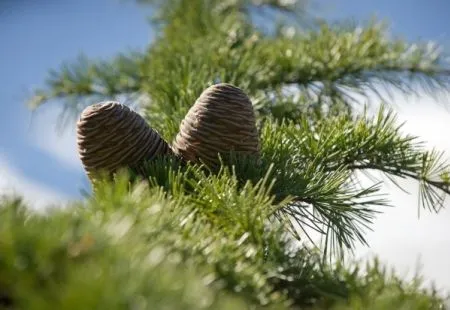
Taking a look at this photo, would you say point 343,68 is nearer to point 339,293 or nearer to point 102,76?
point 102,76

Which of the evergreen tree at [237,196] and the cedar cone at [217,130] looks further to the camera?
the cedar cone at [217,130]

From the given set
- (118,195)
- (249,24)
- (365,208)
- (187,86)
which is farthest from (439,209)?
(249,24)

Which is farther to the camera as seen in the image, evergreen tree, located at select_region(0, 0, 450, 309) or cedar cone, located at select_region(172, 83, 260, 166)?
cedar cone, located at select_region(172, 83, 260, 166)
